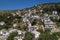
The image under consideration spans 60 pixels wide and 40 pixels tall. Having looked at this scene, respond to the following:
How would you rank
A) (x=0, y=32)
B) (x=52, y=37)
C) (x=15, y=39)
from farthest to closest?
(x=0, y=32) → (x=15, y=39) → (x=52, y=37)

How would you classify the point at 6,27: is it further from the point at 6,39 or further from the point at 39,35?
the point at 39,35

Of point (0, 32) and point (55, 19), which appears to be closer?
point (0, 32)

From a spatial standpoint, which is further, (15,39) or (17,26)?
(17,26)

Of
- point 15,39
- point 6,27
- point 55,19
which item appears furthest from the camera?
point 55,19

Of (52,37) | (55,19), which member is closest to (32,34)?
(52,37)

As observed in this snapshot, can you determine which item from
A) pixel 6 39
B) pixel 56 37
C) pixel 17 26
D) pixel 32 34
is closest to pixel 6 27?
pixel 17 26

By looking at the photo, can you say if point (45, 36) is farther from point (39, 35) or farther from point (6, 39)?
point (6, 39)

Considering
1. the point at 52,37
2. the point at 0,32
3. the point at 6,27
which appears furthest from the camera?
the point at 6,27

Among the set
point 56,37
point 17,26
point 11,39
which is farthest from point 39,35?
point 17,26

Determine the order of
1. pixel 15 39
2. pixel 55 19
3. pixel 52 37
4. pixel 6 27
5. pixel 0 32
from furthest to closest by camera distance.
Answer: pixel 55 19 < pixel 6 27 < pixel 0 32 < pixel 15 39 < pixel 52 37
